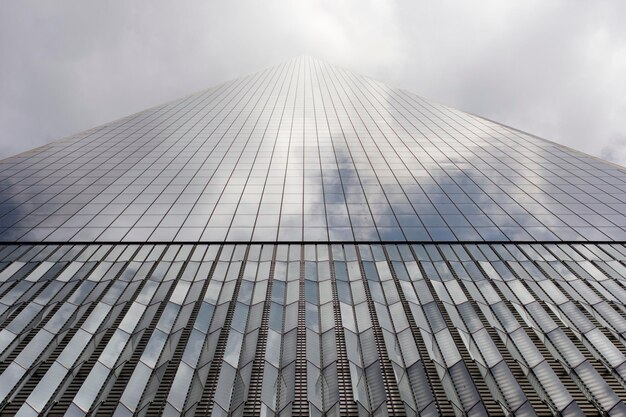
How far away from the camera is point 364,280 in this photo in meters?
20.3

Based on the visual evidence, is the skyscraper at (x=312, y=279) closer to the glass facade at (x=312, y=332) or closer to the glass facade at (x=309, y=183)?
the glass facade at (x=312, y=332)

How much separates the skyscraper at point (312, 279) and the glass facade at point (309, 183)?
241 mm

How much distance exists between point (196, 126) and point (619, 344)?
163ft

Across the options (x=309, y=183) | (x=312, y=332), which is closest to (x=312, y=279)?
(x=312, y=332)

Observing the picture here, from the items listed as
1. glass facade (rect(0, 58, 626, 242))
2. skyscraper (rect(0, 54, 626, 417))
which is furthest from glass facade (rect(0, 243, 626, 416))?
glass facade (rect(0, 58, 626, 242))

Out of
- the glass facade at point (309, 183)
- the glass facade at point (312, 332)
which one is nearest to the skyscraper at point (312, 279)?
the glass facade at point (312, 332)

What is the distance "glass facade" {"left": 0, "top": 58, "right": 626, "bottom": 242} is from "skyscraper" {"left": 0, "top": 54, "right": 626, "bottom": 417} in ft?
0.79

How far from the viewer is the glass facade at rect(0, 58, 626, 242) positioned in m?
26.9

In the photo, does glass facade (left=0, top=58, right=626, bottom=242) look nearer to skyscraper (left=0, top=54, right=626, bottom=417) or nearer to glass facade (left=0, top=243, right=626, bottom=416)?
skyscraper (left=0, top=54, right=626, bottom=417)

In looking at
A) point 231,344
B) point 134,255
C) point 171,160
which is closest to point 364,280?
point 231,344

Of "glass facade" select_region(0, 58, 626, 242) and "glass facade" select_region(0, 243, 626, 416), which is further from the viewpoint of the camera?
"glass facade" select_region(0, 58, 626, 242)

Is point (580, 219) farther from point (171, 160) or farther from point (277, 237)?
point (171, 160)

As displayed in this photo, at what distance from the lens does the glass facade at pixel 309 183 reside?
26.9m

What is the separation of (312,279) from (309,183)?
15037 mm
